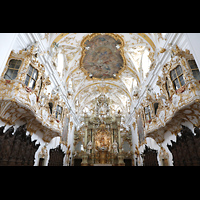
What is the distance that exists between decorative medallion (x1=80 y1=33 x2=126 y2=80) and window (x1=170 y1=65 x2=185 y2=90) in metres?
8.62

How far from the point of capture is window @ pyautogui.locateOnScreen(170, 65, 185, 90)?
820 centimetres

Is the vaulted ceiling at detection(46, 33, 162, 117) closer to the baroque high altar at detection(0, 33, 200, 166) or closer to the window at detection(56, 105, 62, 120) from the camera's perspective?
the baroque high altar at detection(0, 33, 200, 166)

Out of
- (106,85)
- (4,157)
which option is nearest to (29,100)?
(4,157)

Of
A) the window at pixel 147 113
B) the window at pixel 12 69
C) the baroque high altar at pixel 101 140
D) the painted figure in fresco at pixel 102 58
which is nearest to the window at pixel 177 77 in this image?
the window at pixel 147 113

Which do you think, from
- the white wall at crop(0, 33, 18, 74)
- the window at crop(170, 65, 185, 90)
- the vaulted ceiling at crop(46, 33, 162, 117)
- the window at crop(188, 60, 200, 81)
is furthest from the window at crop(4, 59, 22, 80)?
the window at crop(188, 60, 200, 81)

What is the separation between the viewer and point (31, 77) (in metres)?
8.68

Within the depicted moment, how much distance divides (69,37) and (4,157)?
12321mm

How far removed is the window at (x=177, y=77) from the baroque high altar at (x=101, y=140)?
1345 cm

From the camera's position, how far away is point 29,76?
8555mm

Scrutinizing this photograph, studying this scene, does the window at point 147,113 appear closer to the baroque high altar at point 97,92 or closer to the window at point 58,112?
the baroque high altar at point 97,92

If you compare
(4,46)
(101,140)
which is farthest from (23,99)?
(101,140)

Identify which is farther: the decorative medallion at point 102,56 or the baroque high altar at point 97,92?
the decorative medallion at point 102,56

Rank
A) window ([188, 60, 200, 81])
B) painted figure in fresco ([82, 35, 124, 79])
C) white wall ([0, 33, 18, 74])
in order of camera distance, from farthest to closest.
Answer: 1. painted figure in fresco ([82, 35, 124, 79])
2. window ([188, 60, 200, 81])
3. white wall ([0, 33, 18, 74])

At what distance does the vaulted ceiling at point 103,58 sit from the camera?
573 inches
